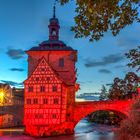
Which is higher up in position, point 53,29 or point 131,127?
point 53,29

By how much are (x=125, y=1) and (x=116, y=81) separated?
191 feet

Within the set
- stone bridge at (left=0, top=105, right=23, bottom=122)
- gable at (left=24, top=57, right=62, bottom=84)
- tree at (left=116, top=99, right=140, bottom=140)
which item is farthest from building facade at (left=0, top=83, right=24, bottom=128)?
tree at (left=116, top=99, right=140, bottom=140)

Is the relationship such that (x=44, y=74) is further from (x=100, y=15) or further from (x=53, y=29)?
(x=100, y=15)

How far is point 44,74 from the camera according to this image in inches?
1795

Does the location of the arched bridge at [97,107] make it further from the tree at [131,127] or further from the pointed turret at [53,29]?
the tree at [131,127]

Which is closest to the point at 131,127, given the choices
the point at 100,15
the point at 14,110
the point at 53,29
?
the point at 100,15

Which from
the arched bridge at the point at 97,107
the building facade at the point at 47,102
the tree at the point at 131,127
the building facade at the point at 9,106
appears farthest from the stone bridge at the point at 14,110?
the tree at the point at 131,127

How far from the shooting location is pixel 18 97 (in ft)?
212

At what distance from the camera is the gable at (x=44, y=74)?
45.3 meters

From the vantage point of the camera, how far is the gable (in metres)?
45.3

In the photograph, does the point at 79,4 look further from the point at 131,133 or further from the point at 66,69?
the point at 66,69

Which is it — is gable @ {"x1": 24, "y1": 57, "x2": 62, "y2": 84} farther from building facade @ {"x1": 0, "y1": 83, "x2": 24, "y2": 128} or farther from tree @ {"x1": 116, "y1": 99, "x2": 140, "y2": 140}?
tree @ {"x1": 116, "y1": 99, "x2": 140, "y2": 140}

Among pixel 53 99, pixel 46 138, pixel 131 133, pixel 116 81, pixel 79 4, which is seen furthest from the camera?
pixel 116 81

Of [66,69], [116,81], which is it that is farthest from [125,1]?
[116,81]
